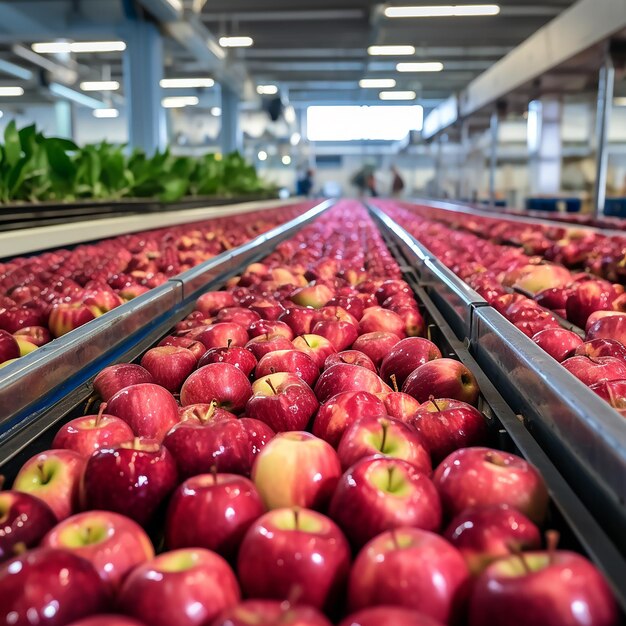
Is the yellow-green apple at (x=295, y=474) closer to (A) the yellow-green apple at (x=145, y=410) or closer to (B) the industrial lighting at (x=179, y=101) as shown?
(A) the yellow-green apple at (x=145, y=410)

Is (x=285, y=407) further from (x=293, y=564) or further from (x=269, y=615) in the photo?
(x=269, y=615)

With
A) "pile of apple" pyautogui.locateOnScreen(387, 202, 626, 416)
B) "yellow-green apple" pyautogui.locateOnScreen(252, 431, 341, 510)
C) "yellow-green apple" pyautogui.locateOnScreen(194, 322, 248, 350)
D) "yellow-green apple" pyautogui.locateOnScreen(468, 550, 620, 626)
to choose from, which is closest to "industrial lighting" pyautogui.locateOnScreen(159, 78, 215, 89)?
"pile of apple" pyautogui.locateOnScreen(387, 202, 626, 416)

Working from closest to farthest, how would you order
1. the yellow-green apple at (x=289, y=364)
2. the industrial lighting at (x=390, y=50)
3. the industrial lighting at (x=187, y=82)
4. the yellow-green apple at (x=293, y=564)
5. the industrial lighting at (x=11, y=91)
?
the yellow-green apple at (x=293, y=564) → the yellow-green apple at (x=289, y=364) → the industrial lighting at (x=390, y=50) → the industrial lighting at (x=187, y=82) → the industrial lighting at (x=11, y=91)

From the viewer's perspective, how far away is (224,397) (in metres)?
1.40

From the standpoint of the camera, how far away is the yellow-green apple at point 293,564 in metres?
0.73

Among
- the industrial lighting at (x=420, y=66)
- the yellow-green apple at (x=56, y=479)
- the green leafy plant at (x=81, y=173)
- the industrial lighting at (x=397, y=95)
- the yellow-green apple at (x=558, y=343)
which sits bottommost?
the yellow-green apple at (x=56, y=479)

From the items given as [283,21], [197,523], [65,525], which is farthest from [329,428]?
[283,21]

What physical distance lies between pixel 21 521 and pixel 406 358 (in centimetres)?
102

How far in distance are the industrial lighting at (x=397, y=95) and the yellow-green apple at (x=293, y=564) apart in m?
26.6

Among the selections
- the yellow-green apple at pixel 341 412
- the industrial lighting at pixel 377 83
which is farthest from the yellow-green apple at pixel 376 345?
the industrial lighting at pixel 377 83

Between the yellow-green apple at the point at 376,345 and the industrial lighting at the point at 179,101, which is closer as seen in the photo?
the yellow-green apple at the point at 376,345

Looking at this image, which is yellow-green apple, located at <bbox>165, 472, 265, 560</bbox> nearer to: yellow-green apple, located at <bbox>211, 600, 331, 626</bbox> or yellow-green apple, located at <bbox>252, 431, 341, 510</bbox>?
yellow-green apple, located at <bbox>252, 431, 341, 510</bbox>

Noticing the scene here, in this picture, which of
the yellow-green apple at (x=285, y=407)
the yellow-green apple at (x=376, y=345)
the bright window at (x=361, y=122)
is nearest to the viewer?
the yellow-green apple at (x=285, y=407)

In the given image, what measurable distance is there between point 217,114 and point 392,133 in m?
9.53
